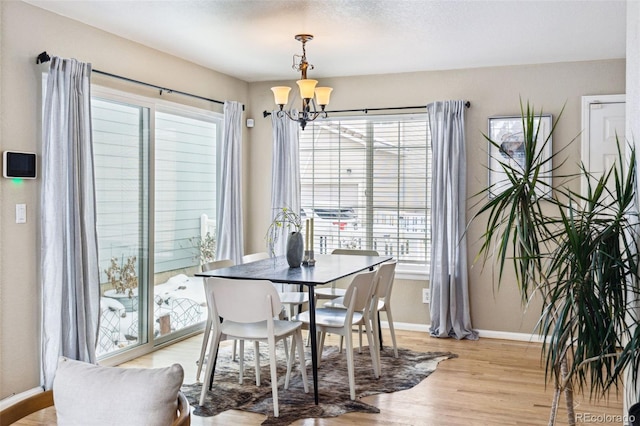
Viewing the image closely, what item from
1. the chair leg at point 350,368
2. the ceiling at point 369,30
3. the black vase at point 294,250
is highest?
the ceiling at point 369,30

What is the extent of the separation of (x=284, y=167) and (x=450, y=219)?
1825 mm

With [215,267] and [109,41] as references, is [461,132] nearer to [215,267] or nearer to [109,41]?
[215,267]

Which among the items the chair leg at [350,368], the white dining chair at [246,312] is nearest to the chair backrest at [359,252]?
the chair leg at [350,368]

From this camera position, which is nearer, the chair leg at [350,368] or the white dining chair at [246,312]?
the white dining chair at [246,312]

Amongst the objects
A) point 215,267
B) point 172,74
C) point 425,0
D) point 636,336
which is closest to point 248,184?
point 172,74

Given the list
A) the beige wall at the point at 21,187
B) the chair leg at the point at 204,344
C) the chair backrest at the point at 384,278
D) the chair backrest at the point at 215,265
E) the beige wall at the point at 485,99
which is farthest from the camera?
the beige wall at the point at 485,99

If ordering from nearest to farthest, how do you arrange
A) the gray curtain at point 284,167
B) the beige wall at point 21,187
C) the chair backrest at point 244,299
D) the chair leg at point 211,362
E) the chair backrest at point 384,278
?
the chair backrest at point 244,299
the beige wall at point 21,187
the chair leg at point 211,362
the chair backrest at point 384,278
the gray curtain at point 284,167

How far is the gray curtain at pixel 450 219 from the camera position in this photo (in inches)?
219

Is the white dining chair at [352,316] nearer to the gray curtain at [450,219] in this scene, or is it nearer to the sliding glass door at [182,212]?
the gray curtain at [450,219]

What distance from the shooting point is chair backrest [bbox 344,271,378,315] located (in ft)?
12.5

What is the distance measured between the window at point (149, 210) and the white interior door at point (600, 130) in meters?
3.53

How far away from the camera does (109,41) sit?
174 inches

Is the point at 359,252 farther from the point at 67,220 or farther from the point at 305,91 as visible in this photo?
the point at 67,220

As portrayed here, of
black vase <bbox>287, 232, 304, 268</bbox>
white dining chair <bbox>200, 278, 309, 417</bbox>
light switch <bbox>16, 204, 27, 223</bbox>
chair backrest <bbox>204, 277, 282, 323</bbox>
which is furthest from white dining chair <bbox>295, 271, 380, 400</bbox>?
light switch <bbox>16, 204, 27, 223</bbox>
